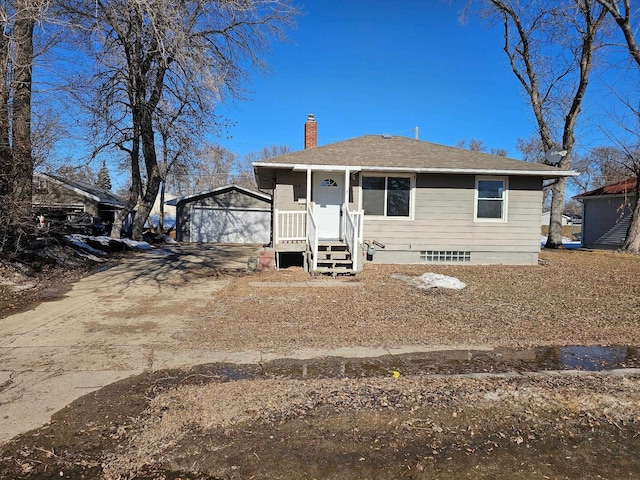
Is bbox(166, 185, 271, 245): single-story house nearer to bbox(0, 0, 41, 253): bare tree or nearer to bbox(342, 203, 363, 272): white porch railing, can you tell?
bbox(342, 203, 363, 272): white porch railing

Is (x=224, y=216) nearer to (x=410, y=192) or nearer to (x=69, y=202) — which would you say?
(x=69, y=202)

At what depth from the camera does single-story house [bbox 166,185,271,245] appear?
78.5 feet

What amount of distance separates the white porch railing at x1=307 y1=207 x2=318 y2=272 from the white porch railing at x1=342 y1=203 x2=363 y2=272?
90cm

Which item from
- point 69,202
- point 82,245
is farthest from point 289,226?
point 69,202

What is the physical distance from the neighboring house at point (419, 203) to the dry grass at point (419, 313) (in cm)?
195

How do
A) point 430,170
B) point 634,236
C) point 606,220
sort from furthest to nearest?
point 606,220
point 634,236
point 430,170

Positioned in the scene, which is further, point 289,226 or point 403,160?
point 403,160

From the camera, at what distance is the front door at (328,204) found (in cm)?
1162

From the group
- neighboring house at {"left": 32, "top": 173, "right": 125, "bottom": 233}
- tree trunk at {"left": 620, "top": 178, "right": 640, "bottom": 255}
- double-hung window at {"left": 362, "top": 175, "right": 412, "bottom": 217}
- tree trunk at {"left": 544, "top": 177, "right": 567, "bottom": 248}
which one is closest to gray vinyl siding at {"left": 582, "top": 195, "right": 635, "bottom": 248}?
tree trunk at {"left": 620, "top": 178, "right": 640, "bottom": 255}

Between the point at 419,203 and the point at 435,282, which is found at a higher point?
the point at 419,203

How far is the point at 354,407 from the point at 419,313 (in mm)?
3548

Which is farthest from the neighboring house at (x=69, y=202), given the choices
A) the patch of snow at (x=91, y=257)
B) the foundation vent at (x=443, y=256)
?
the foundation vent at (x=443, y=256)

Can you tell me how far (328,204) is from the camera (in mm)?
11734

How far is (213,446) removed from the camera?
2771mm
